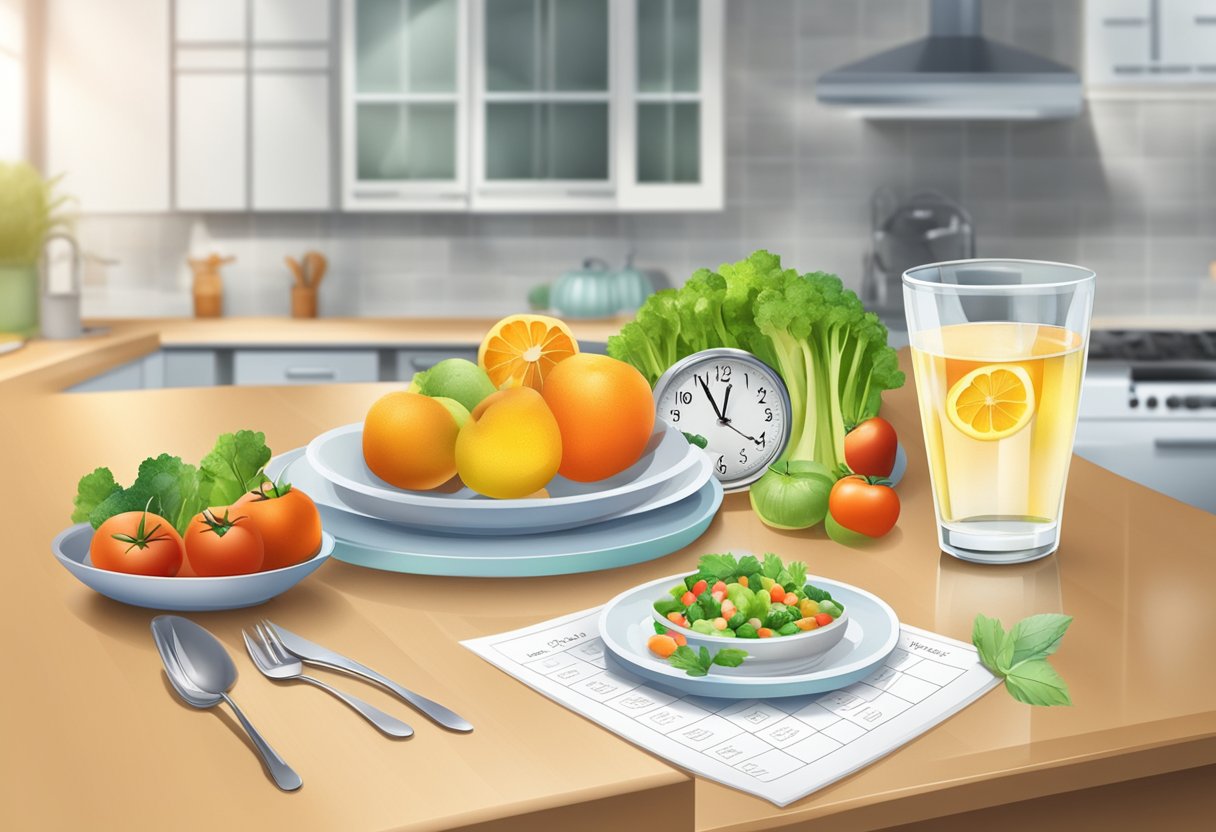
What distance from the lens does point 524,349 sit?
1.12m

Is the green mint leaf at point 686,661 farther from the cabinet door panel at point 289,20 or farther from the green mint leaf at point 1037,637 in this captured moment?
the cabinet door panel at point 289,20

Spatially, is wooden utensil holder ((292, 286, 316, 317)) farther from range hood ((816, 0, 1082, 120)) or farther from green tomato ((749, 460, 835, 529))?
green tomato ((749, 460, 835, 529))

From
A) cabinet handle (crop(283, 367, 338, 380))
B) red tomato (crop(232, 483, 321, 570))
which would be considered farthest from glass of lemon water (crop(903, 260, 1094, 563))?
cabinet handle (crop(283, 367, 338, 380))

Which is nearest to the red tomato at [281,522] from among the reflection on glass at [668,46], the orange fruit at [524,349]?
the orange fruit at [524,349]

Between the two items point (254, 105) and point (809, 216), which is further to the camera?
point (809, 216)

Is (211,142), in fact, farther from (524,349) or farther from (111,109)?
(524,349)

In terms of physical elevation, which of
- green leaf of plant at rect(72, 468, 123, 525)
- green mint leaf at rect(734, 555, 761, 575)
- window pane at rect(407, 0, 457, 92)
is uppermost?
window pane at rect(407, 0, 457, 92)

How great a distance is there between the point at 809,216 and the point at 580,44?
3.27 feet

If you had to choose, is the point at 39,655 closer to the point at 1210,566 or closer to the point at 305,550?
the point at 305,550

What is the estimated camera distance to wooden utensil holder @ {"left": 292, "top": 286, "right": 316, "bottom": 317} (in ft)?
13.0

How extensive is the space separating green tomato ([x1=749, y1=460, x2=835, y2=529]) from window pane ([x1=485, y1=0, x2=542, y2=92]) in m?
2.95

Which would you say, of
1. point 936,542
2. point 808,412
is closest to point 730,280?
point 808,412

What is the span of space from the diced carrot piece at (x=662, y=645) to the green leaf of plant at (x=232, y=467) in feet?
1.12

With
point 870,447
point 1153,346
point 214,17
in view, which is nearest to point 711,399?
point 870,447
